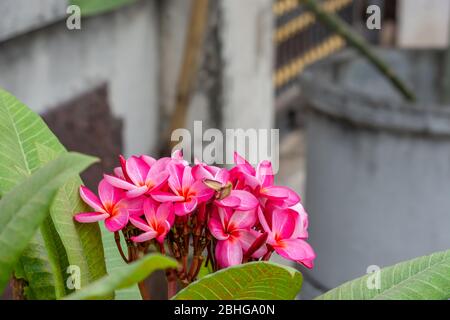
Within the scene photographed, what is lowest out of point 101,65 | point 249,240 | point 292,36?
point 249,240

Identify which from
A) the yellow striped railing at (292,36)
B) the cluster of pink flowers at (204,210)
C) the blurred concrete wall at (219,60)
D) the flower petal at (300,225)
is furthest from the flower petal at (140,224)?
the yellow striped railing at (292,36)

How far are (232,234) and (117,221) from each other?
8 cm

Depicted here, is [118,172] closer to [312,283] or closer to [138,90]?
[312,283]

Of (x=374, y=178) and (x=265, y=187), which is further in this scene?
(x=374, y=178)

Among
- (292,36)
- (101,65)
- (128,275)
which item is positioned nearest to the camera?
(128,275)

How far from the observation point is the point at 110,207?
60 cm

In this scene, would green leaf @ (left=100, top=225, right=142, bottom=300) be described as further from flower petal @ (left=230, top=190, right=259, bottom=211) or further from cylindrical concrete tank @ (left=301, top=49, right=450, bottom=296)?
cylindrical concrete tank @ (left=301, top=49, right=450, bottom=296)

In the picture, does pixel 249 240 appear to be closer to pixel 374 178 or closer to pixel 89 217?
pixel 89 217

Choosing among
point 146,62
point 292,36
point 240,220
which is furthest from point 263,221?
point 292,36

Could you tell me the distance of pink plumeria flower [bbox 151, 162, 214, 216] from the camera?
58cm

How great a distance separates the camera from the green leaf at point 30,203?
1.54ft

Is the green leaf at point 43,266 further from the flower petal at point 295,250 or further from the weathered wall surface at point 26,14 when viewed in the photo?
the weathered wall surface at point 26,14

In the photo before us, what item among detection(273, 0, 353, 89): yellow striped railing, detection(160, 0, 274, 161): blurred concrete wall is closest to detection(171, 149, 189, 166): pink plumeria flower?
detection(160, 0, 274, 161): blurred concrete wall
